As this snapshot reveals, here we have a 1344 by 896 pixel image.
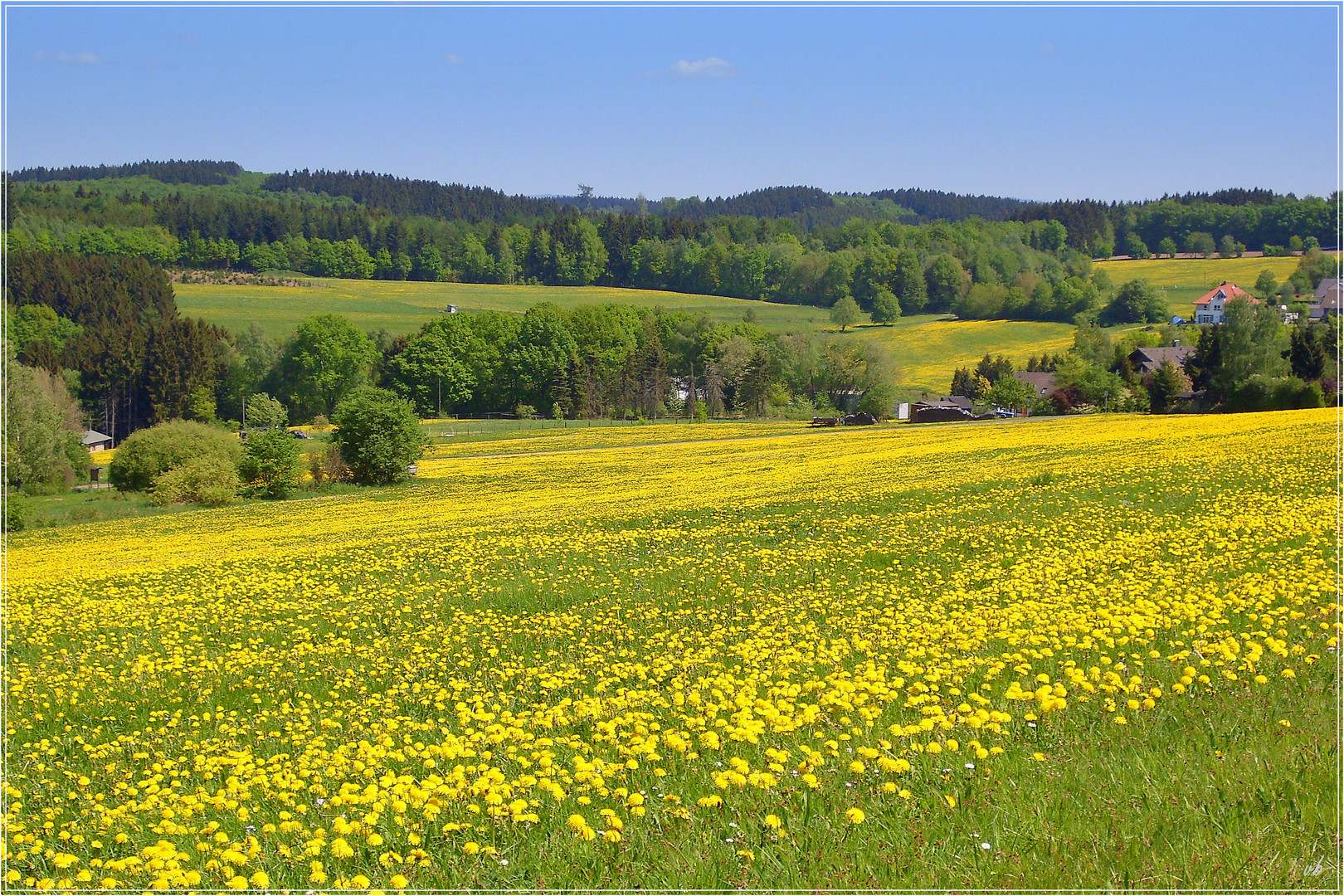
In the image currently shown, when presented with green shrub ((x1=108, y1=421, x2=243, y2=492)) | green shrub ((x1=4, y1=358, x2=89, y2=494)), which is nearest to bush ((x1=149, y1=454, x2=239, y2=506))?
green shrub ((x1=108, y1=421, x2=243, y2=492))

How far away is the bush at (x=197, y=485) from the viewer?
5106cm

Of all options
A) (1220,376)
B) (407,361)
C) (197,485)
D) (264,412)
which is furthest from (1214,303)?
(197,485)

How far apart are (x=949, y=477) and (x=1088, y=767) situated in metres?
23.8

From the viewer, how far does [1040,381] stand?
111 metres

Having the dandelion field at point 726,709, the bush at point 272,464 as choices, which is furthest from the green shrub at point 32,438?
the dandelion field at point 726,709

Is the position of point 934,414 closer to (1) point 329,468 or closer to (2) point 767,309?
(1) point 329,468

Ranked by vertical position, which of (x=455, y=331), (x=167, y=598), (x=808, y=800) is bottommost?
(x=167, y=598)

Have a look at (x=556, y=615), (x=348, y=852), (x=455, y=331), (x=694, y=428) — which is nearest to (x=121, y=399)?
(x=455, y=331)

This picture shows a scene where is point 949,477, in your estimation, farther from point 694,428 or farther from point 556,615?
point 694,428

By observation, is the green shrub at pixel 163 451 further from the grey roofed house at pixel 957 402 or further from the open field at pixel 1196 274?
the open field at pixel 1196 274

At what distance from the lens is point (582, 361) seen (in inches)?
5059

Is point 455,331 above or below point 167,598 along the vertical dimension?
above

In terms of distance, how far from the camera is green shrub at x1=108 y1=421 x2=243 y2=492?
55.0 m

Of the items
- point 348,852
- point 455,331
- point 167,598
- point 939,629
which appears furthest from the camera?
point 455,331
